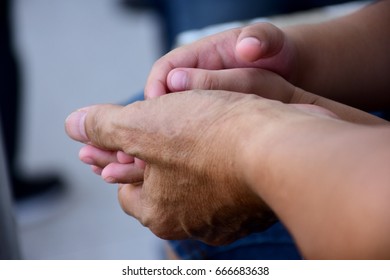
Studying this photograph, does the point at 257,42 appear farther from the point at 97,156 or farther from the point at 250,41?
the point at 97,156

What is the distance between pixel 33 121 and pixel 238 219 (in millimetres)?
2403

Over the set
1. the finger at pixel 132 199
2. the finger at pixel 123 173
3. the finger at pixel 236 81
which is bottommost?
the finger at pixel 132 199

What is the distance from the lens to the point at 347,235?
0.55 meters

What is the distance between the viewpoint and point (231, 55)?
1.01m

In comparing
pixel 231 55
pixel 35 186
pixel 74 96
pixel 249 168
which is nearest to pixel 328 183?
pixel 249 168

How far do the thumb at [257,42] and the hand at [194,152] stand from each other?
137mm

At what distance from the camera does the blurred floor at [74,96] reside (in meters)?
2.24

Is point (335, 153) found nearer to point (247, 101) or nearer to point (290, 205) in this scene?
point (290, 205)

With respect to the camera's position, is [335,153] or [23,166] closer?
[335,153]

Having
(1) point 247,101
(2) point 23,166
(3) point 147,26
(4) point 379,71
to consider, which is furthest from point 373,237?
(3) point 147,26

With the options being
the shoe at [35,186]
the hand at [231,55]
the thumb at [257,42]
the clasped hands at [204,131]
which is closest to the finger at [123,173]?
the clasped hands at [204,131]

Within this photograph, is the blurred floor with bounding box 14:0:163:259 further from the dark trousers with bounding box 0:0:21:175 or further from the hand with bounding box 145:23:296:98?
the hand with bounding box 145:23:296:98

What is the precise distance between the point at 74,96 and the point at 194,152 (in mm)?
2630

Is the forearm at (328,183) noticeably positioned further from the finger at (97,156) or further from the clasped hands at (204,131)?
the finger at (97,156)
